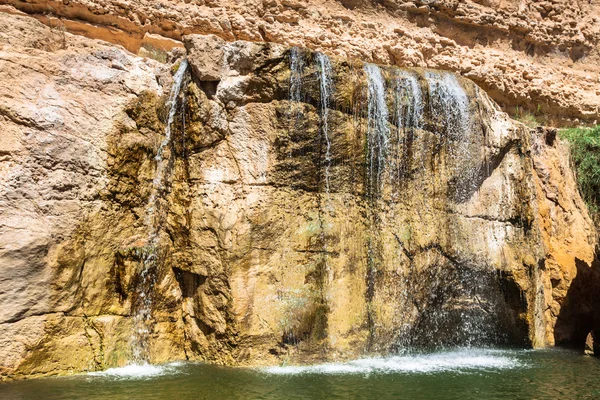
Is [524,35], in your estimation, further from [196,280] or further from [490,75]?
[196,280]

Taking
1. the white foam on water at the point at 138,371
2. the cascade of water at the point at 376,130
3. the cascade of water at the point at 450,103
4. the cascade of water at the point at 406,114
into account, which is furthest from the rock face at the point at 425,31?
the white foam on water at the point at 138,371

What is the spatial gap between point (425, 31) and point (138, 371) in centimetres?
1053

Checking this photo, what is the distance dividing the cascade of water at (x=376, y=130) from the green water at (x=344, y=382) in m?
2.32

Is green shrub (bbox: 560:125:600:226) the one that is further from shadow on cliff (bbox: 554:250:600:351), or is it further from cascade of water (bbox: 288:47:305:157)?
cascade of water (bbox: 288:47:305:157)

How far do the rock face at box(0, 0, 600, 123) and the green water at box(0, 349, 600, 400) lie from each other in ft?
21.7

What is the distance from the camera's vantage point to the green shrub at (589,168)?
11.5m

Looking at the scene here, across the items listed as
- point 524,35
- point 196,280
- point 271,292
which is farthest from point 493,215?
point 524,35

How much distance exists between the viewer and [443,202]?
809 cm

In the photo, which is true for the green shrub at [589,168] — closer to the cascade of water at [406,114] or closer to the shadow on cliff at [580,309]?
the shadow on cliff at [580,309]

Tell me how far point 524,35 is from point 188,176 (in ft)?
36.1

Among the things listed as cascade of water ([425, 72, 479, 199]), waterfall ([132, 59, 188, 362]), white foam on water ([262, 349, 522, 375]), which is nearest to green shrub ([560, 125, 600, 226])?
cascade of water ([425, 72, 479, 199])

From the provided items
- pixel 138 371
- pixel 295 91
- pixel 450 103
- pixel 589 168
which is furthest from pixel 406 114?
pixel 589 168

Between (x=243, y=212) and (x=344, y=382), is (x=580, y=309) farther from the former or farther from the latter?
(x=243, y=212)

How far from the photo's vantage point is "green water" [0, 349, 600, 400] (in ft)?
17.4
